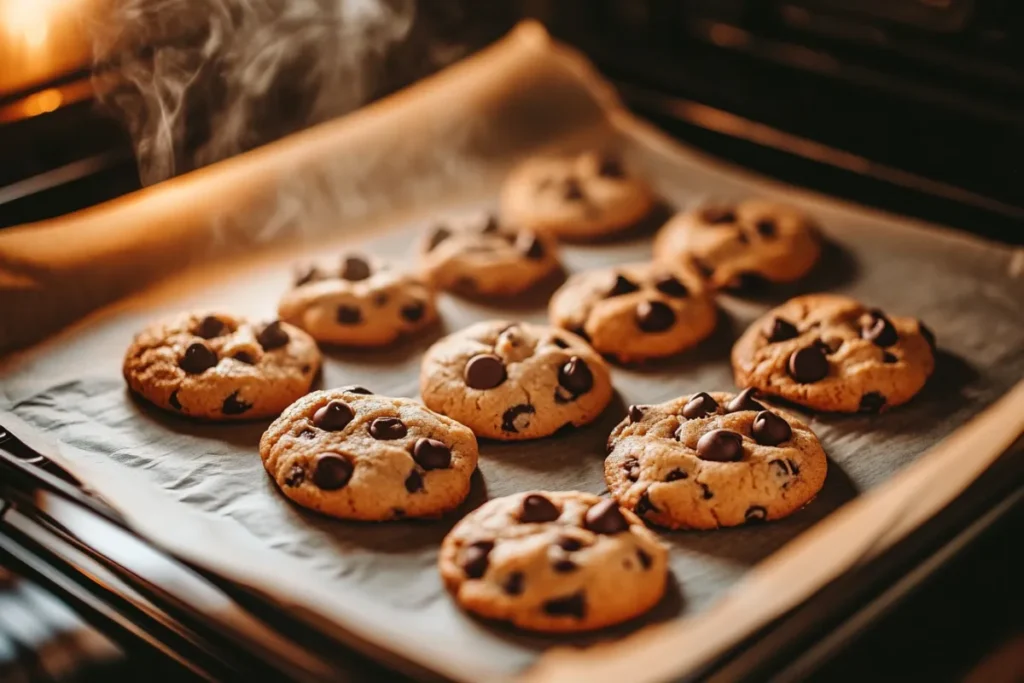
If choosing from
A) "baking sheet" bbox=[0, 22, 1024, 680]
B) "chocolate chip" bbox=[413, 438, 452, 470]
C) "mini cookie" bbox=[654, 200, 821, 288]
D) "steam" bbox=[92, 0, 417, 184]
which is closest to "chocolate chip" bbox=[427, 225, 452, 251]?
"baking sheet" bbox=[0, 22, 1024, 680]

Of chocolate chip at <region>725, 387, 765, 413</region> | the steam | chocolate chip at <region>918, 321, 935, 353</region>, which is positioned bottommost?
chocolate chip at <region>918, 321, 935, 353</region>

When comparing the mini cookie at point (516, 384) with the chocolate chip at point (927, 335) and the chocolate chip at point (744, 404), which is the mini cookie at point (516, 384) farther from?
the chocolate chip at point (927, 335)

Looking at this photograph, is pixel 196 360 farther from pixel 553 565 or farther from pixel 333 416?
pixel 553 565

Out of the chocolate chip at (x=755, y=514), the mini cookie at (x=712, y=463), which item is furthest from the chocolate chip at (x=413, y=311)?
the chocolate chip at (x=755, y=514)

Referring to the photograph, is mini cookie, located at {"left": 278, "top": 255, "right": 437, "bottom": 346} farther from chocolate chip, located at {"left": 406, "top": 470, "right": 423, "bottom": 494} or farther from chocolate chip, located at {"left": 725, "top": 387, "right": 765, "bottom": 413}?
chocolate chip, located at {"left": 725, "top": 387, "right": 765, "bottom": 413}

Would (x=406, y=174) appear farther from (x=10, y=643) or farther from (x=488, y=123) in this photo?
(x=10, y=643)

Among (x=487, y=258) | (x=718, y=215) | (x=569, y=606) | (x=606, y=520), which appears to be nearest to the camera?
(x=569, y=606)

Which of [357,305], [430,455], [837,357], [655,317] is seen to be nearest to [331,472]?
[430,455]
